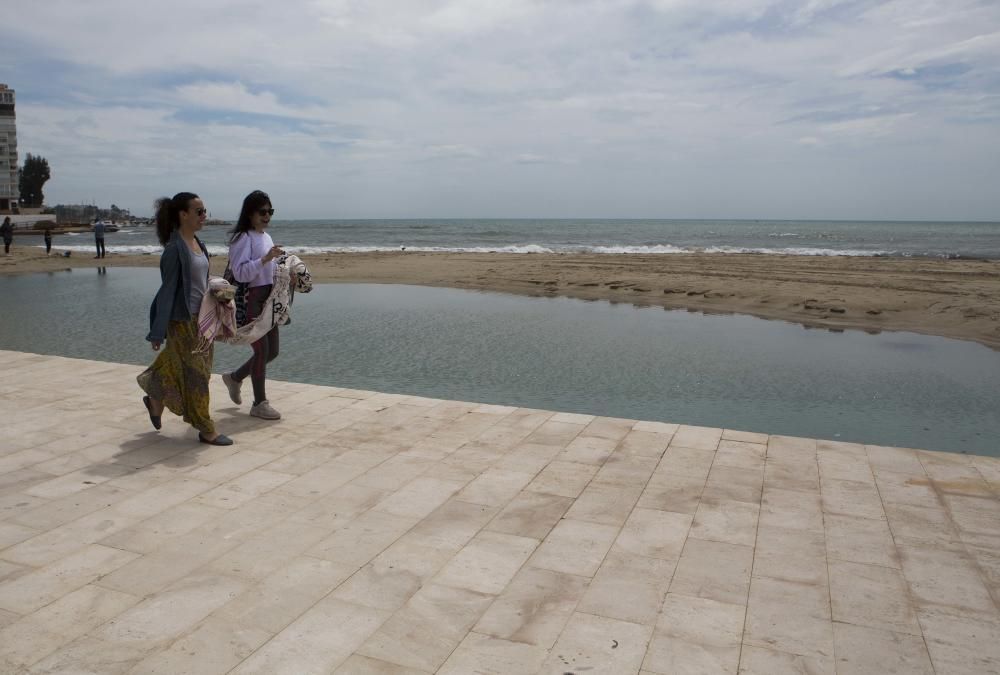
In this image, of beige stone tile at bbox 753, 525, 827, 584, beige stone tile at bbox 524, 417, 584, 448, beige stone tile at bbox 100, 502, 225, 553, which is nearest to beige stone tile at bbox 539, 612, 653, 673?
beige stone tile at bbox 753, 525, 827, 584

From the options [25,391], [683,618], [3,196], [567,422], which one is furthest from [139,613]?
[3,196]

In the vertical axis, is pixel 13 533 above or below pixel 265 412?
below

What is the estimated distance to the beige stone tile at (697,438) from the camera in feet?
19.0

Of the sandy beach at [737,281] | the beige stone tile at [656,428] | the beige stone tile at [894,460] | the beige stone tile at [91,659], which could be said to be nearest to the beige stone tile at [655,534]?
the beige stone tile at [656,428]

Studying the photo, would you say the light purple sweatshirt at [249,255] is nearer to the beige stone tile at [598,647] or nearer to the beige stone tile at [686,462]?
the beige stone tile at [686,462]

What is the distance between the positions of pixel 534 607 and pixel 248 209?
4064mm

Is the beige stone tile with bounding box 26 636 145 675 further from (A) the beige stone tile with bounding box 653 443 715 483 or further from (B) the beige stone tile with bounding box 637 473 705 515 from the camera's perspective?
(A) the beige stone tile with bounding box 653 443 715 483

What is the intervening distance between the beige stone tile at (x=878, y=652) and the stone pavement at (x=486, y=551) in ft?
0.04

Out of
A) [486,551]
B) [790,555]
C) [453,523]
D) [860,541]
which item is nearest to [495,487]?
[453,523]

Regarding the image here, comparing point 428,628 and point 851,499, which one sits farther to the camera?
point 851,499

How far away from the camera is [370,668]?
2.92 m

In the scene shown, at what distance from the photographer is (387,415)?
6582 mm

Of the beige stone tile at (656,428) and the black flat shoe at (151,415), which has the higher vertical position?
the black flat shoe at (151,415)

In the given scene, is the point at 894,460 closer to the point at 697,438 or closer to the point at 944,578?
the point at 697,438
